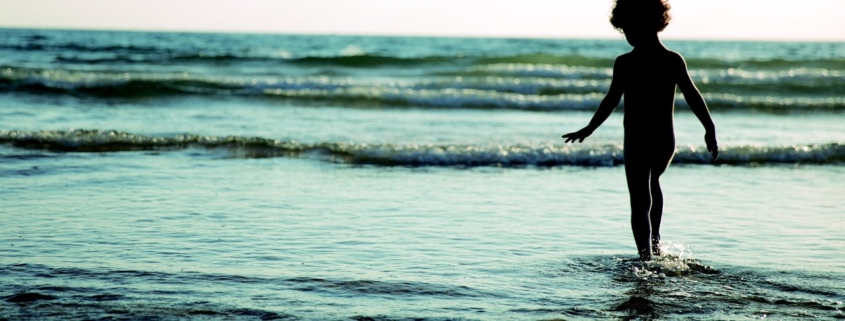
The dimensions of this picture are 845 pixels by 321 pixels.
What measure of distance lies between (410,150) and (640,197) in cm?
517

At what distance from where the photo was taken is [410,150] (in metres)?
10.3

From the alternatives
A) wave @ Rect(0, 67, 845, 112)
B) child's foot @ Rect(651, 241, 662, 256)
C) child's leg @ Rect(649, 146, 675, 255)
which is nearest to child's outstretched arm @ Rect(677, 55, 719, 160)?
child's leg @ Rect(649, 146, 675, 255)

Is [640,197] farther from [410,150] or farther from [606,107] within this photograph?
[410,150]

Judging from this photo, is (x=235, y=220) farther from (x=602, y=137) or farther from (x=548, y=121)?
(x=548, y=121)

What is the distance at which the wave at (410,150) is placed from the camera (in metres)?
10.2

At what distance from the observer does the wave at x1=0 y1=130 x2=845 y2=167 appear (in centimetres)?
1022

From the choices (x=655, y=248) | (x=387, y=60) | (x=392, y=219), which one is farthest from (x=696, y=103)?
(x=387, y=60)

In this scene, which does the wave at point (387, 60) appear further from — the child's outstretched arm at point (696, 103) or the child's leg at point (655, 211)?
the child's outstretched arm at point (696, 103)

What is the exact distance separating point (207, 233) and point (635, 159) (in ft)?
9.17

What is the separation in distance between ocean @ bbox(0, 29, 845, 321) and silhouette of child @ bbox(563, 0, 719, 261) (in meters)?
0.50

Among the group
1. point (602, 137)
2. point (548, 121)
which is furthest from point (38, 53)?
point (602, 137)

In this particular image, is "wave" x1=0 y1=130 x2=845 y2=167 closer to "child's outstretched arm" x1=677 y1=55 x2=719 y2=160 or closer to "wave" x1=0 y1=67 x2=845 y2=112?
"child's outstretched arm" x1=677 y1=55 x2=719 y2=160

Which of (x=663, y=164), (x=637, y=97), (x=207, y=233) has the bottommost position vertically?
(x=207, y=233)

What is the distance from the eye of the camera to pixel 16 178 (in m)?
8.27
